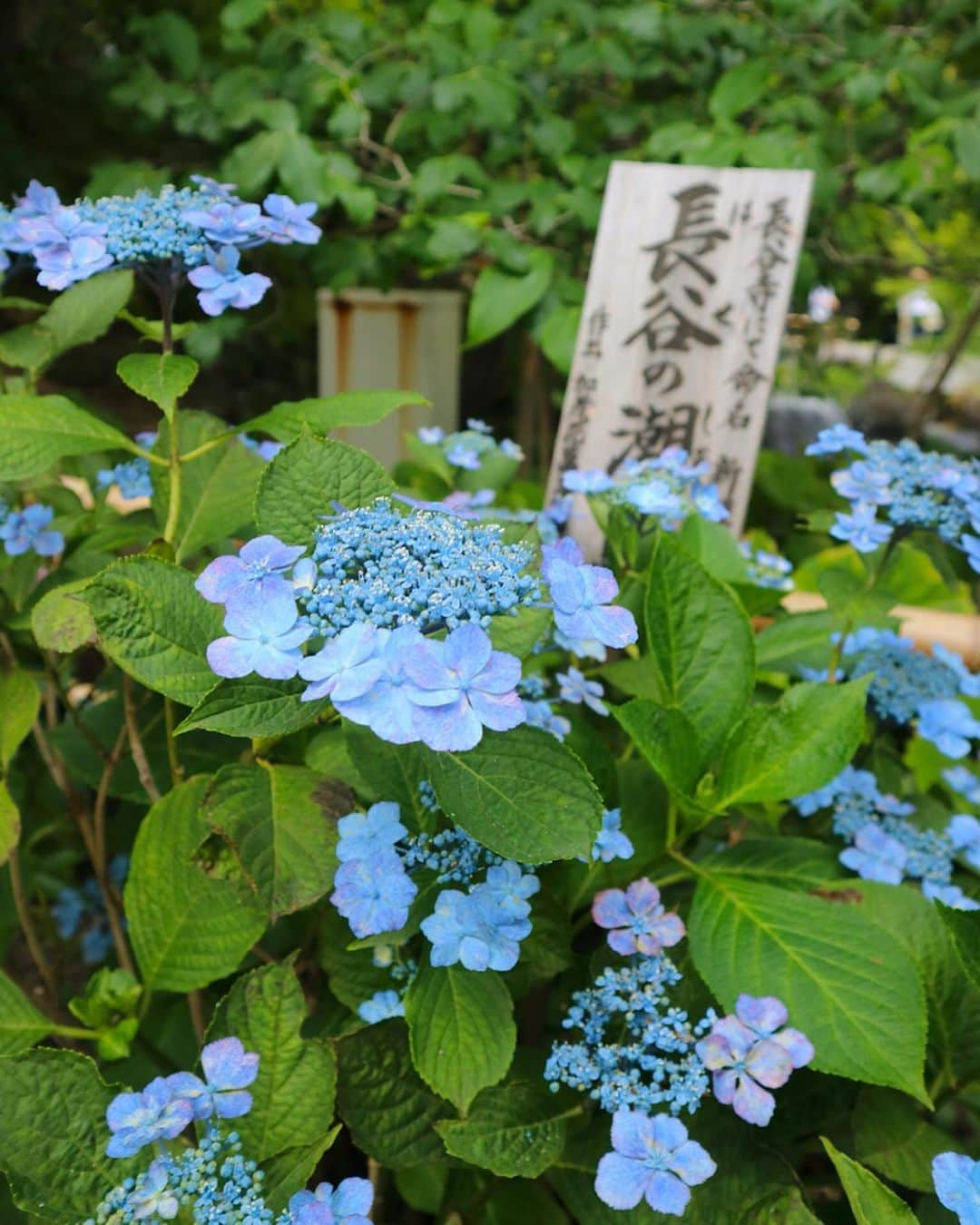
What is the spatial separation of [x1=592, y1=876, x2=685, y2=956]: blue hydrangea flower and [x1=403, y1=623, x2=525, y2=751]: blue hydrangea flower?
0.26m

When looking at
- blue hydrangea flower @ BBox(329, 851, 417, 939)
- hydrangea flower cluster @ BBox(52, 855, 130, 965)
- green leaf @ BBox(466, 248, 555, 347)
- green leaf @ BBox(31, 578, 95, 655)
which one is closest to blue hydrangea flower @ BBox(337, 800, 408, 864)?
blue hydrangea flower @ BBox(329, 851, 417, 939)

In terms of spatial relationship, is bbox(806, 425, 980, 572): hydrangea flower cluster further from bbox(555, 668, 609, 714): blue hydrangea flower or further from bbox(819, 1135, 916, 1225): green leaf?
bbox(819, 1135, 916, 1225): green leaf

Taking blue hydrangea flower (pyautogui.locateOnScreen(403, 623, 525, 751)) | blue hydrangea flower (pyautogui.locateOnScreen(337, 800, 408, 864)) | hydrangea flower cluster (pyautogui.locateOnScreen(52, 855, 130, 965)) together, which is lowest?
hydrangea flower cluster (pyautogui.locateOnScreen(52, 855, 130, 965))

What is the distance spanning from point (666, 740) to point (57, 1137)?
46cm

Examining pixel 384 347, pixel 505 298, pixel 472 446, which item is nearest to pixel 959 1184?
pixel 472 446

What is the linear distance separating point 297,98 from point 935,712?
1861 millimetres

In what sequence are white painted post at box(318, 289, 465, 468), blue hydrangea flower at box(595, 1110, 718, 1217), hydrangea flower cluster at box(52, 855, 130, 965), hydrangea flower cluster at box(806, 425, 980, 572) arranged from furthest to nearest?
white painted post at box(318, 289, 465, 468)
hydrangea flower cluster at box(52, 855, 130, 965)
hydrangea flower cluster at box(806, 425, 980, 572)
blue hydrangea flower at box(595, 1110, 718, 1217)

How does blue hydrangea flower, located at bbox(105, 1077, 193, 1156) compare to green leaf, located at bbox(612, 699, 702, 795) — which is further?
green leaf, located at bbox(612, 699, 702, 795)

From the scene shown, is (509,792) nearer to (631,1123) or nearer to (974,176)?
(631,1123)

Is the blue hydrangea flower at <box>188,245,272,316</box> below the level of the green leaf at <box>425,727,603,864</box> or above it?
above

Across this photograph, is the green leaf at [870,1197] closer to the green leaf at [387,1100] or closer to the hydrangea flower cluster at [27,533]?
the green leaf at [387,1100]

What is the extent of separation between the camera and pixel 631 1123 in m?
0.63

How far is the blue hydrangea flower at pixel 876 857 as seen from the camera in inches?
33.4

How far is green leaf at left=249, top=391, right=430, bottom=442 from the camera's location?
797 millimetres
